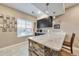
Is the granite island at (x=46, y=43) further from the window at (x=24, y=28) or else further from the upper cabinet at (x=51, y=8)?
the upper cabinet at (x=51, y=8)

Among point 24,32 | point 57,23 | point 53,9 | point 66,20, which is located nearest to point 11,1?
point 24,32

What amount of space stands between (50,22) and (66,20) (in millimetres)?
300

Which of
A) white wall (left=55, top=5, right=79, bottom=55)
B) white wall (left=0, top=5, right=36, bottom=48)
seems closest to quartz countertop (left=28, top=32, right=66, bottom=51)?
white wall (left=55, top=5, right=79, bottom=55)

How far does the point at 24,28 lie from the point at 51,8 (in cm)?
64

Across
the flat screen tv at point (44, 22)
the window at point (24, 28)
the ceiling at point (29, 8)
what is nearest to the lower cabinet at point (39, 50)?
the window at point (24, 28)

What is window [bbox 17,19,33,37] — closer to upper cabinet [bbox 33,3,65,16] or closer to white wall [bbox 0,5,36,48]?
white wall [bbox 0,5,36,48]

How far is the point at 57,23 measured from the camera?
Result: 1762 millimetres

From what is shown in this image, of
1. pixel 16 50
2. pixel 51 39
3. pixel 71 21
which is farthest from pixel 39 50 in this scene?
pixel 71 21

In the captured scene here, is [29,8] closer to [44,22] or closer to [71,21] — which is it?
[44,22]

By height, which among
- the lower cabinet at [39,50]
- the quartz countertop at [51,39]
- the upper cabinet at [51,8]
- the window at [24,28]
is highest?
the upper cabinet at [51,8]

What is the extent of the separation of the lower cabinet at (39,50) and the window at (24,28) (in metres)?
0.17

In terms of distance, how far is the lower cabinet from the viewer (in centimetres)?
164

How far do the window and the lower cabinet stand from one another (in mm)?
172

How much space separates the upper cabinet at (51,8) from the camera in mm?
1688
